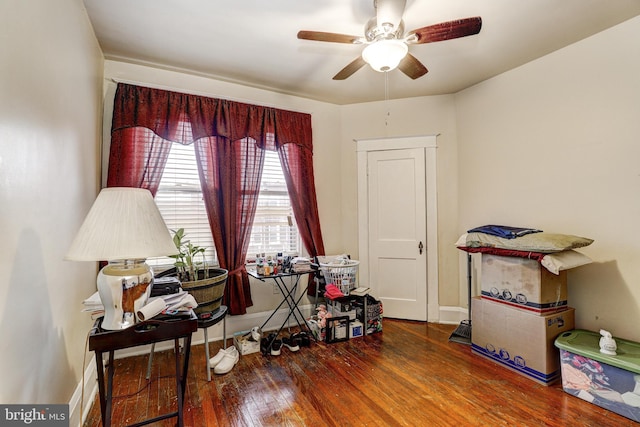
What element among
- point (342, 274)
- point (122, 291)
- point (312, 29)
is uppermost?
point (312, 29)

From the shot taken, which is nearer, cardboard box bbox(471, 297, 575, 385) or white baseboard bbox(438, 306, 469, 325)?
cardboard box bbox(471, 297, 575, 385)

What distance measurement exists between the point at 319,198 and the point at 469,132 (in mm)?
1914

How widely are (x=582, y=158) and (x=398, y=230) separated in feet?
6.01

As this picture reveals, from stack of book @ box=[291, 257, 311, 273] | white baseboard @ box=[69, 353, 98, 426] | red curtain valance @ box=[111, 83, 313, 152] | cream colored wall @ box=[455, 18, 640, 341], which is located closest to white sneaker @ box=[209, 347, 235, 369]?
white baseboard @ box=[69, 353, 98, 426]

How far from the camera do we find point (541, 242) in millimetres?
2232

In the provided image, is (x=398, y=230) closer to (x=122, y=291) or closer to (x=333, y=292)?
(x=333, y=292)

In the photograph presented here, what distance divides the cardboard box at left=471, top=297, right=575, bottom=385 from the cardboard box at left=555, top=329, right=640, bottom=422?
0.09m

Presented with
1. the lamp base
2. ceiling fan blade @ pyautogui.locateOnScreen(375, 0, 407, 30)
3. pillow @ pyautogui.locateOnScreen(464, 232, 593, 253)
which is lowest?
the lamp base

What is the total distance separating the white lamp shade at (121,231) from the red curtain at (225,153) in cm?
146

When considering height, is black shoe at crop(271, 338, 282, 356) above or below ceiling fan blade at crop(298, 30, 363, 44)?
below

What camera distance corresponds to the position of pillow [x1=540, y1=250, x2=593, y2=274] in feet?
6.98

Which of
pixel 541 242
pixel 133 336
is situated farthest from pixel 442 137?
pixel 133 336

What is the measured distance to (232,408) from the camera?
78.3 inches

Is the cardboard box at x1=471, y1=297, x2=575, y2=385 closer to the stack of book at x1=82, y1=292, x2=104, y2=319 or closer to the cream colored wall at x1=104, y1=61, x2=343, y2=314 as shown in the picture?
the cream colored wall at x1=104, y1=61, x2=343, y2=314
